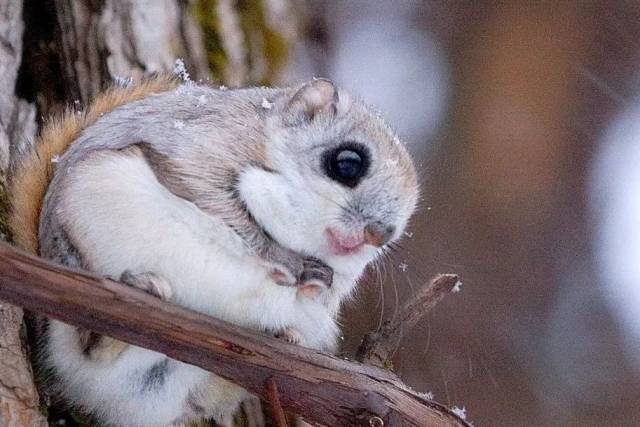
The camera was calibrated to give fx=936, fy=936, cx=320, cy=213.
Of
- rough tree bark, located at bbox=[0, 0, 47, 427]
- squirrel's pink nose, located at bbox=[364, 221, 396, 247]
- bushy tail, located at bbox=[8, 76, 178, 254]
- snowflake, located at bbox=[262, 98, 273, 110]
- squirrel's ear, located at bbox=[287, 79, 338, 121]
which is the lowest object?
rough tree bark, located at bbox=[0, 0, 47, 427]

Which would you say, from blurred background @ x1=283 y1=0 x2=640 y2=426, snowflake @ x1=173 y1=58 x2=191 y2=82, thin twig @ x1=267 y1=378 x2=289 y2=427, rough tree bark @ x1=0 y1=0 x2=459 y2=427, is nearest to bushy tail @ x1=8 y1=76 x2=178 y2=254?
snowflake @ x1=173 y1=58 x2=191 y2=82

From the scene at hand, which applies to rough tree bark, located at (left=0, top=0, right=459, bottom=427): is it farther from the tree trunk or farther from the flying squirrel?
the flying squirrel

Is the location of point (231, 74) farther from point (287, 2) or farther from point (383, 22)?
point (383, 22)

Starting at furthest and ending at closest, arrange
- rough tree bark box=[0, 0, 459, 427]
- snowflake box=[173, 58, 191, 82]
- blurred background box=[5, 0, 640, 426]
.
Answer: blurred background box=[5, 0, 640, 426], rough tree bark box=[0, 0, 459, 427], snowflake box=[173, 58, 191, 82]

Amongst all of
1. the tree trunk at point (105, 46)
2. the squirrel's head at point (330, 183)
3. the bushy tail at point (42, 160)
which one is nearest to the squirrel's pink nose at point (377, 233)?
the squirrel's head at point (330, 183)

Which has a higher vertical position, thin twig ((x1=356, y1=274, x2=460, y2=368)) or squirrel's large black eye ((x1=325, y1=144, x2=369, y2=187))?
squirrel's large black eye ((x1=325, y1=144, x2=369, y2=187))

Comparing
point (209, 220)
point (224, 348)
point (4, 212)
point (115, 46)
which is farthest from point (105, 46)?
point (224, 348)

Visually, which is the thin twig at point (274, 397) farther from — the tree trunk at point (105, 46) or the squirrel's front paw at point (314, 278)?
the tree trunk at point (105, 46)
